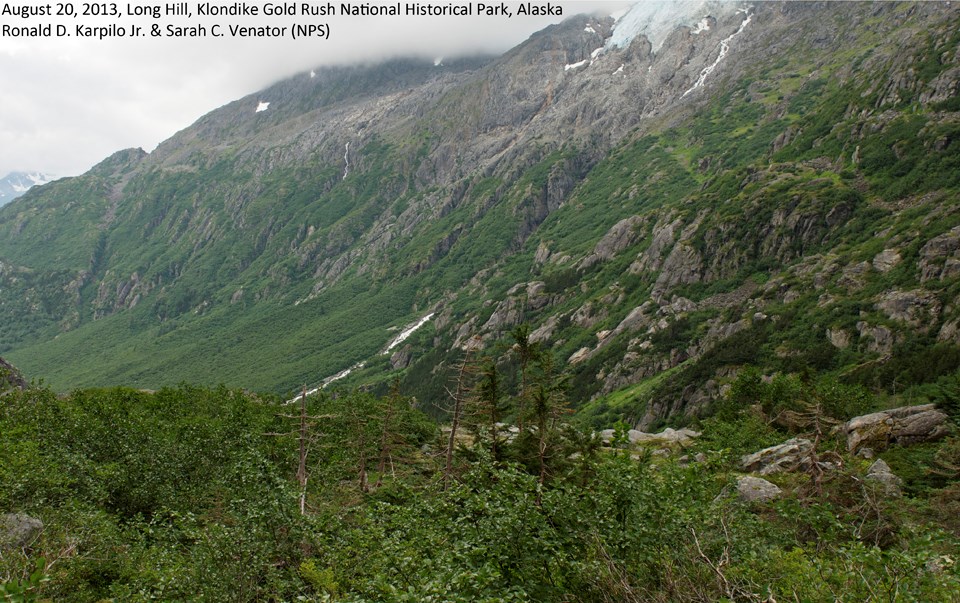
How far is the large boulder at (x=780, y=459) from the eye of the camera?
128 ft

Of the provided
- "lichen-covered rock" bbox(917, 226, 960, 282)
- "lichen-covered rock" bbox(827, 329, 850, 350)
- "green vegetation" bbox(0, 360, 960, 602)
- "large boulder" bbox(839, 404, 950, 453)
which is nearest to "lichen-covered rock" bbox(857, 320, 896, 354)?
"lichen-covered rock" bbox(827, 329, 850, 350)

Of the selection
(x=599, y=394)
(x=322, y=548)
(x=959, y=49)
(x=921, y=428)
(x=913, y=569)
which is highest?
(x=959, y=49)

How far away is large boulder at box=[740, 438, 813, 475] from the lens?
3903cm

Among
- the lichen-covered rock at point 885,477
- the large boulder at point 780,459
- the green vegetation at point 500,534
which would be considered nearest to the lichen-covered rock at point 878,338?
the large boulder at point 780,459

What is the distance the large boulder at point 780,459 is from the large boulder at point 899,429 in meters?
4.18

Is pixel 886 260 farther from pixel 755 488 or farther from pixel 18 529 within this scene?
pixel 18 529

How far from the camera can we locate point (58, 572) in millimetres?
22406

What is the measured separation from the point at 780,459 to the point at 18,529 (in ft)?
154

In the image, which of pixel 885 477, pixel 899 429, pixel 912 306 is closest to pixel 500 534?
pixel 885 477

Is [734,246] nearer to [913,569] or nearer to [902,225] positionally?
[902,225]

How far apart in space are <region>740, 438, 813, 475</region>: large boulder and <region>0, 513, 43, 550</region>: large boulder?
42402 mm

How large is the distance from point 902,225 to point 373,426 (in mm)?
141649

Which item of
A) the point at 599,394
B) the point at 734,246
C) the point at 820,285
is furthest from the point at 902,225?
the point at 599,394

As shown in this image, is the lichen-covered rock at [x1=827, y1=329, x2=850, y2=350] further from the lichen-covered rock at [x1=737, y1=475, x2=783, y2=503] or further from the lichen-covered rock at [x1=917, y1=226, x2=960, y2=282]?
the lichen-covered rock at [x1=737, y1=475, x2=783, y2=503]
